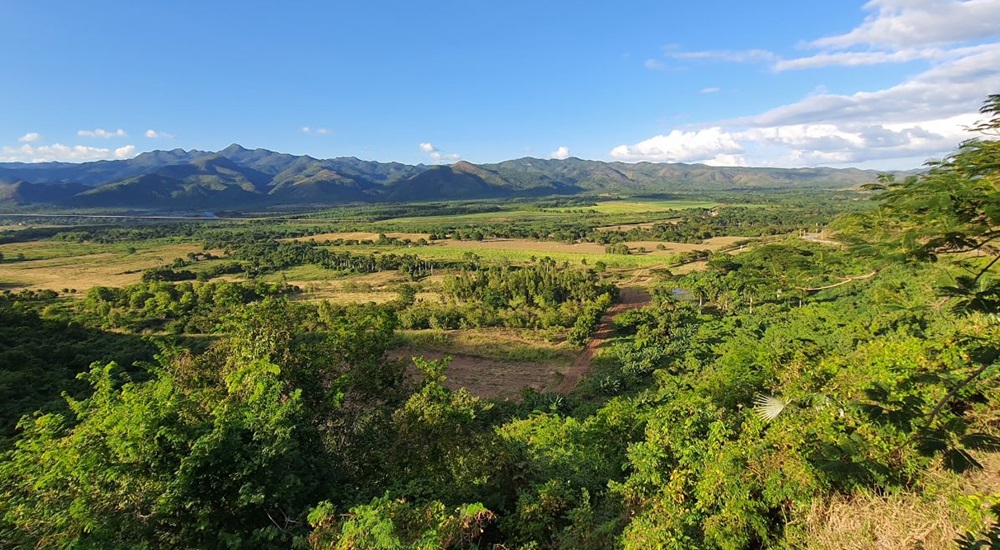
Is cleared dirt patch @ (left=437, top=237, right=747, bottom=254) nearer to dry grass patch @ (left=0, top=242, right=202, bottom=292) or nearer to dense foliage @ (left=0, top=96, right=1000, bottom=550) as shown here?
dry grass patch @ (left=0, top=242, right=202, bottom=292)

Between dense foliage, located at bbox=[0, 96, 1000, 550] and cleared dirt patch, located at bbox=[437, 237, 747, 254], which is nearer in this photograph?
dense foliage, located at bbox=[0, 96, 1000, 550]

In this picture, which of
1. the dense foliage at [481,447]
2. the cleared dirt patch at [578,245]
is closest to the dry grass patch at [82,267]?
the cleared dirt patch at [578,245]

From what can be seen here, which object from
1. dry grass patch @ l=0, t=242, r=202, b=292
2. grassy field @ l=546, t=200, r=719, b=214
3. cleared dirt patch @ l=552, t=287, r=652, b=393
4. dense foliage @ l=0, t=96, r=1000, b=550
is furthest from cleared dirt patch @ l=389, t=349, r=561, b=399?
grassy field @ l=546, t=200, r=719, b=214

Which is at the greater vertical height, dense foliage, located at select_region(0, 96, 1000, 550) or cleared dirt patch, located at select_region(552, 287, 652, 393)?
dense foliage, located at select_region(0, 96, 1000, 550)

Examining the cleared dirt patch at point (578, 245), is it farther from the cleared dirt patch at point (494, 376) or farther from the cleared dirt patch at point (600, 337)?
the cleared dirt patch at point (494, 376)

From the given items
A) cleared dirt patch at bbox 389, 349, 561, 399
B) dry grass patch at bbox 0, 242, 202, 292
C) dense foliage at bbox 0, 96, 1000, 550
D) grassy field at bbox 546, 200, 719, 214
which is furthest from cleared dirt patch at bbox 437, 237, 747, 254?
dense foliage at bbox 0, 96, 1000, 550

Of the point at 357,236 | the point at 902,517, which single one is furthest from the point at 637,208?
the point at 902,517

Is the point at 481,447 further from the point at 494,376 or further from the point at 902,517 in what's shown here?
the point at 494,376

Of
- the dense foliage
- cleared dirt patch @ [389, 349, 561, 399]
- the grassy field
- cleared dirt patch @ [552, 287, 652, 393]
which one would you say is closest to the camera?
the dense foliage

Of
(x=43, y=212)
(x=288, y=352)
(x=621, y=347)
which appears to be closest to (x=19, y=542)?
(x=288, y=352)

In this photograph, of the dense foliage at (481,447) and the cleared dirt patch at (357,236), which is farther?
the cleared dirt patch at (357,236)

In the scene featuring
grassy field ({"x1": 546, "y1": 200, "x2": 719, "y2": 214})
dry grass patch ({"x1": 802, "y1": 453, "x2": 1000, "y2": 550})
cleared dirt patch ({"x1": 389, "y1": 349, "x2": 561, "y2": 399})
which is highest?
dry grass patch ({"x1": 802, "y1": 453, "x2": 1000, "y2": 550})

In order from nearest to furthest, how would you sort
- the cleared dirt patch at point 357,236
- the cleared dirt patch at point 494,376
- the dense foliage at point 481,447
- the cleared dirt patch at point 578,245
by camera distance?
1. the dense foliage at point 481,447
2. the cleared dirt patch at point 494,376
3. the cleared dirt patch at point 578,245
4. the cleared dirt patch at point 357,236

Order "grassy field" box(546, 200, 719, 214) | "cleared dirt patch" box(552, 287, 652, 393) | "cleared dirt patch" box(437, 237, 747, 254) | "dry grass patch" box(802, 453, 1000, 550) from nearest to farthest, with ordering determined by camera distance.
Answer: "dry grass patch" box(802, 453, 1000, 550) < "cleared dirt patch" box(552, 287, 652, 393) < "cleared dirt patch" box(437, 237, 747, 254) < "grassy field" box(546, 200, 719, 214)
